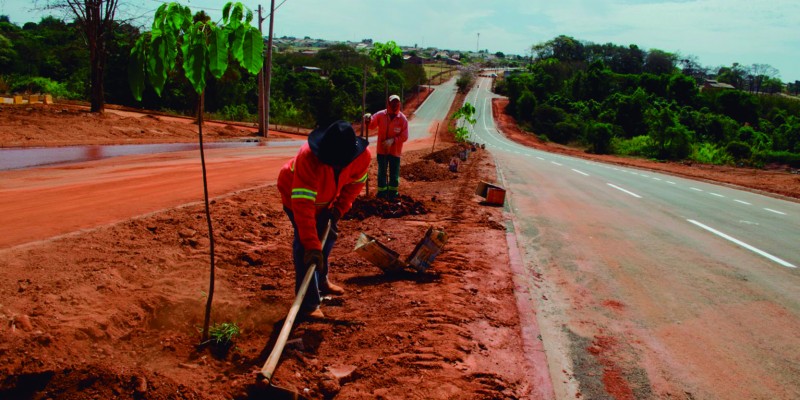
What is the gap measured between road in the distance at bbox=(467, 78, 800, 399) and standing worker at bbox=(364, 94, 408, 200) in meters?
2.42

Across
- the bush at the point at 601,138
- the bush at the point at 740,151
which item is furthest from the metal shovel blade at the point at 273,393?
the bush at the point at 601,138

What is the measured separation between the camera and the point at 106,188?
8.82 m

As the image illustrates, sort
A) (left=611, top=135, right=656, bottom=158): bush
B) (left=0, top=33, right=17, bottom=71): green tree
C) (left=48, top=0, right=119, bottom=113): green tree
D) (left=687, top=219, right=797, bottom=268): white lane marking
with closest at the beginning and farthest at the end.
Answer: (left=687, top=219, right=797, bottom=268): white lane marking < (left=48, top=0, right=119, bottom=113): green tree < (left=611, top=135, right=656, bottom=158): bush < (left=0, top=33, right=17, bottom=71): green tree

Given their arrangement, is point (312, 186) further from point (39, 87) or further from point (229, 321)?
point (39, 87)

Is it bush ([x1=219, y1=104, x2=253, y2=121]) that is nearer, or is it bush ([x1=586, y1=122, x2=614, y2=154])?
bush ([x1=219, y1=104, x2=253, y2=121])

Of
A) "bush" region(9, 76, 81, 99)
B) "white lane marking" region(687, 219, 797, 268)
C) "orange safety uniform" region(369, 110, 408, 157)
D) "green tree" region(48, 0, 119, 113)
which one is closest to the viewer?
"white lane marking" region(687, 219, 797, 268)

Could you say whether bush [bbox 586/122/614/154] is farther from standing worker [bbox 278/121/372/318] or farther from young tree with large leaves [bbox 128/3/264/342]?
young tree with large leaves [bbox 128/3/264/342]

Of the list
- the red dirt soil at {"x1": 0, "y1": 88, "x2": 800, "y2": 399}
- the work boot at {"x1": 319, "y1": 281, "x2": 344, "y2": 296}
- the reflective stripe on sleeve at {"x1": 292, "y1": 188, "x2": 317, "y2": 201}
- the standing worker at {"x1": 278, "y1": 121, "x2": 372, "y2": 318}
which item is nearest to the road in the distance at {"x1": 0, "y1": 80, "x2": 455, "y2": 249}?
the red dirt soil at {"x1": 0, "y1": 88, "x2": 800, "y2": 399}

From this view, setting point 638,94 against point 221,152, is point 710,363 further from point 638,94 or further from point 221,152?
point 638,94

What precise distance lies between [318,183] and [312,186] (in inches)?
6.2

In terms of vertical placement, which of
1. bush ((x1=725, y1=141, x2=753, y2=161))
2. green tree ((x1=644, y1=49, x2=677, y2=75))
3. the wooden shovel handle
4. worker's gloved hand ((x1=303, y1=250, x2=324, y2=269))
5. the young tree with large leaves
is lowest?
the wooden shovel handle

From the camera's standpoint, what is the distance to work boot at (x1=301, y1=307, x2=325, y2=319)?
4457 mm

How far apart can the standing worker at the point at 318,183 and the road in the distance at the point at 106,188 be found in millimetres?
3034

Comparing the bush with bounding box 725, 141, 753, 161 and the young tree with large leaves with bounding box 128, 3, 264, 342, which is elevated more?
the young tree with large leaves with bounding box 128, 3, 264, 342
